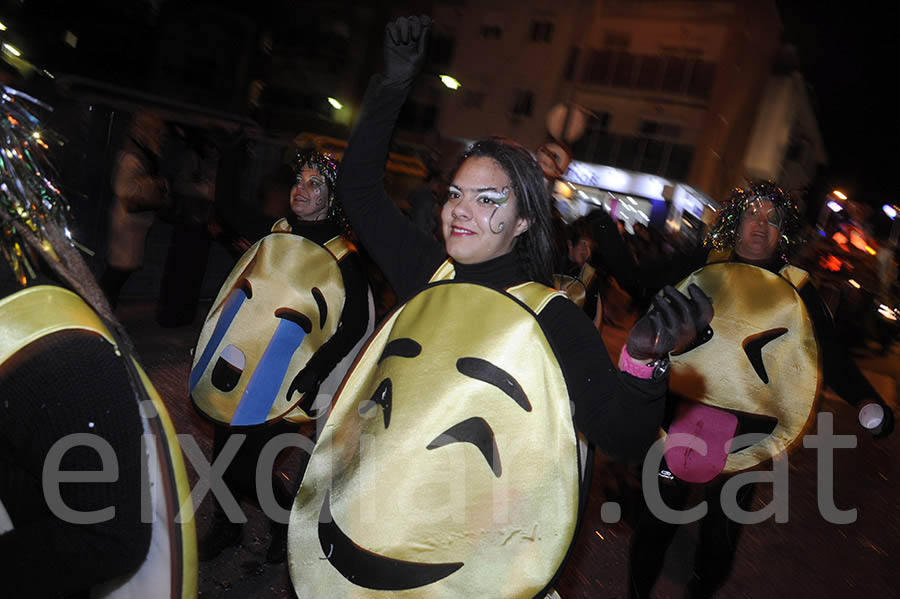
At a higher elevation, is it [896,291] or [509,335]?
[509,335]

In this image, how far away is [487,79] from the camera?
1216 inches

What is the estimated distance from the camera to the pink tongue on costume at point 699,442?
133 inches

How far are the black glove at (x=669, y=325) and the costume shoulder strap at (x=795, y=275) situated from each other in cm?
205

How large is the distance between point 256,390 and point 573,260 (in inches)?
145

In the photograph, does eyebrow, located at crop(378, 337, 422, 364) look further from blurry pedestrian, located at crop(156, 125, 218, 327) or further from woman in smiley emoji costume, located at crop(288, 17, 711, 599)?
blurry pedestrian, located at crop(156, 125, 218, 327)

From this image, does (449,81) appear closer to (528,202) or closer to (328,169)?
(328,169)

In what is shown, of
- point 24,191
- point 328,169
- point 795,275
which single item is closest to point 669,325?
point 24,191

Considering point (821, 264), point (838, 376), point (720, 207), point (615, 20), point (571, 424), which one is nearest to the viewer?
point (571, 424)

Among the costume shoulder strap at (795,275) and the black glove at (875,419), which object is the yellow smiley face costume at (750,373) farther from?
the black glove at (875,419)

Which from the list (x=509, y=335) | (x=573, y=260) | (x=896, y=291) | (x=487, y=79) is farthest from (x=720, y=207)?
(x=487, y=79)

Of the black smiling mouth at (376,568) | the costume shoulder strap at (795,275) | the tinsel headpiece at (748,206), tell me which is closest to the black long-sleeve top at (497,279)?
the black smiling mouth at (376,568)

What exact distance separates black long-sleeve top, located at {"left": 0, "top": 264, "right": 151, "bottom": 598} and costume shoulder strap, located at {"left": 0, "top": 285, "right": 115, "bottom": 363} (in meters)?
0.02

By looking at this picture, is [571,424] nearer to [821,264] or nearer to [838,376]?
[838,376]

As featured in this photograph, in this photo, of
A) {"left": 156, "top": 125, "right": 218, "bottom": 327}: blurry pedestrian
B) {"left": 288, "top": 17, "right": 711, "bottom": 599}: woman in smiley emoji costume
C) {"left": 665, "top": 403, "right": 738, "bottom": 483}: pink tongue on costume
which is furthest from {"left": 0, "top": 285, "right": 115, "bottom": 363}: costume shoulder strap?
{"left": 156, "top": 125, "right": 218, "bottom": 327}: blurry pedestrian
